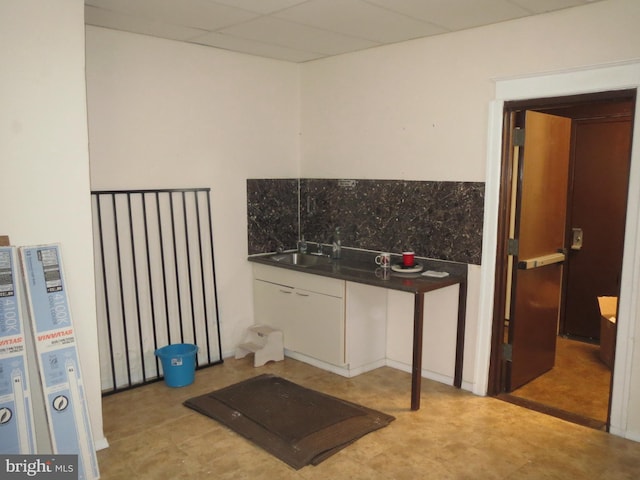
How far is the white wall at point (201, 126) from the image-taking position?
3.61m

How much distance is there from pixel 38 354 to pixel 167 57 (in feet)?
7.60

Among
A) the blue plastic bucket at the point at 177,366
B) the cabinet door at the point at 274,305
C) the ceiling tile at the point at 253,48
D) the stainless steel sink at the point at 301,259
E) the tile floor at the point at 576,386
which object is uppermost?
the ceiling tile at the point at 253,48

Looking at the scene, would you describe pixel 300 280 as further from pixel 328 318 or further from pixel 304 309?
pixel 328 318

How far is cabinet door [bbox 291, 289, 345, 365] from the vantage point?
387 centimetres

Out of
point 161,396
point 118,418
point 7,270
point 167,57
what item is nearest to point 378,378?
point 161,396

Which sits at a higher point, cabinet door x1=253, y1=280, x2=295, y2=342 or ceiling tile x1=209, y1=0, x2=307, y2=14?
ceiling tile x1=209, y1=0, x2=307, y2=14

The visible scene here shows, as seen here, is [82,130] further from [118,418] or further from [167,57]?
[118,418]

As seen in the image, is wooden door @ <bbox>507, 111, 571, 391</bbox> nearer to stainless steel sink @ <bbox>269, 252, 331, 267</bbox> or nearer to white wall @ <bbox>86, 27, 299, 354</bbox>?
stainless steel sink @ <bbox>269, 252, 331, 267</bbox>

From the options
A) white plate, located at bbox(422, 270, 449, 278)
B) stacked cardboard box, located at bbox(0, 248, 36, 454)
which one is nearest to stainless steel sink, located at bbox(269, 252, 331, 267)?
white plate, located at bbox(422, 270, 449, 278)

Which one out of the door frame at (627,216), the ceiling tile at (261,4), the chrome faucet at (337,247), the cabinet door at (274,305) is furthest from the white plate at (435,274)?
the ceiling tile at (261,4)

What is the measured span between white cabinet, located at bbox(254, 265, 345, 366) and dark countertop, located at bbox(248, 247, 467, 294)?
70 millimetres

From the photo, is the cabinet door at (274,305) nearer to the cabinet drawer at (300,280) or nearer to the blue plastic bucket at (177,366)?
the cabinet drawer at (300,280)

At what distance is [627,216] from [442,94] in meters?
1.45

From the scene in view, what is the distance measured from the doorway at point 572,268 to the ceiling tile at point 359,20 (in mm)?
819
